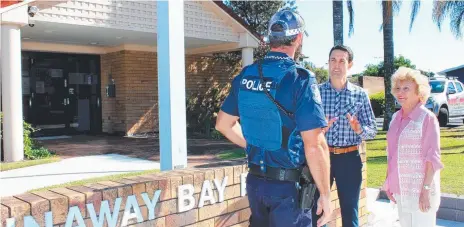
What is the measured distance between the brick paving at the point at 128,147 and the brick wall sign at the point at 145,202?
4.86m

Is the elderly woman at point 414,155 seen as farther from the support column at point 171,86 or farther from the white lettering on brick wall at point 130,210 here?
the white lettering on brick wall at point 130,210

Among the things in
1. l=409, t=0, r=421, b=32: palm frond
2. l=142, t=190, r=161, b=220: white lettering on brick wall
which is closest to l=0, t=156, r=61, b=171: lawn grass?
l=142, t=190, r=161, b=220: white lettering on brick wall

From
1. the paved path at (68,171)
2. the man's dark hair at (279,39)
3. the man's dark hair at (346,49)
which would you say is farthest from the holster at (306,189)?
the paved path at (68,171)

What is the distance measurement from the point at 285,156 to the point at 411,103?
4.92ft

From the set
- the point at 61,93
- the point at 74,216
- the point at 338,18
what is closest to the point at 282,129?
the point at 74,216

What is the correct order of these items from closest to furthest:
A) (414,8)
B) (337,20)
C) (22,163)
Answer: (22,163), (337,20), (414,8)

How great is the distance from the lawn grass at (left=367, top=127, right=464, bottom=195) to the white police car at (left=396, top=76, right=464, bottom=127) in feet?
15.0

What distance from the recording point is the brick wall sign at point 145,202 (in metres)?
2.25

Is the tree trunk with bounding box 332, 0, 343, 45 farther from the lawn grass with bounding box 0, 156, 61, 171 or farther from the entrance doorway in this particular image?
the lawn grass with bounding box 0, 156, 61, 171

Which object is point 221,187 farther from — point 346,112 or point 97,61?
point 97,61

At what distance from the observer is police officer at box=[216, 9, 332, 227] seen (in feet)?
7.43

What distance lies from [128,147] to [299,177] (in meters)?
8.83

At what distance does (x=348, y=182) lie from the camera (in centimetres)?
355

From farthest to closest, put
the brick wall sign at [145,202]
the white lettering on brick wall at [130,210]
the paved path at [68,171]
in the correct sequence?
the paved path at [68,171]
the white lettering on brick wall at [130,210]
the brick wall sign at [145,202]
